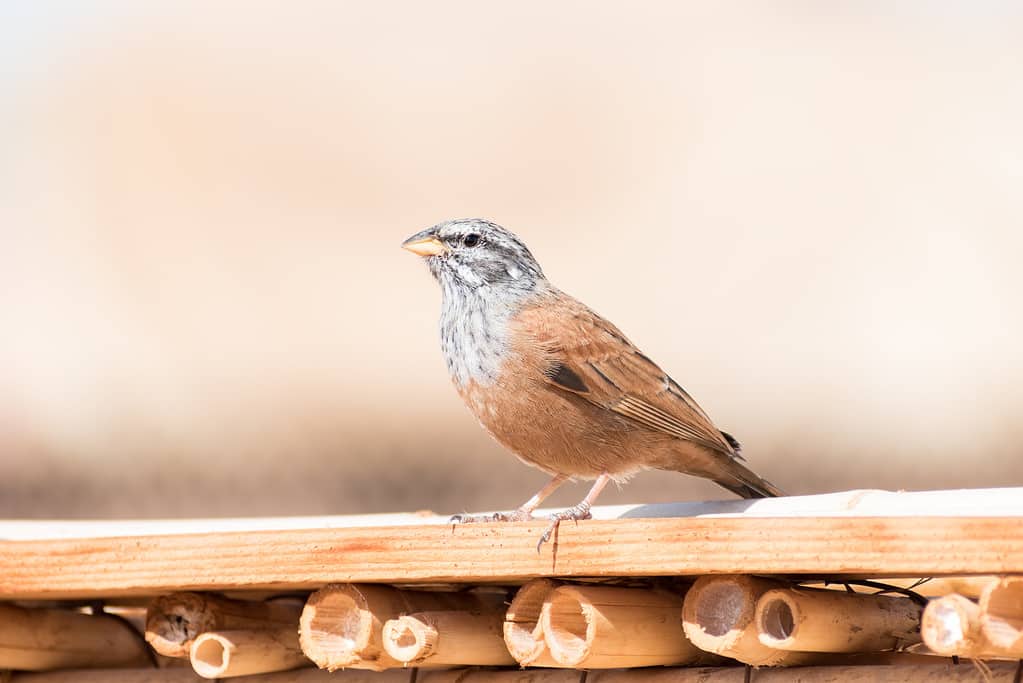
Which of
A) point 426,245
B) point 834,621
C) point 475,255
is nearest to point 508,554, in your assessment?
point 834,621

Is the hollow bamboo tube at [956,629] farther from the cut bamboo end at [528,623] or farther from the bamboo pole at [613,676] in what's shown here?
the cut bamboo end at [528,623]

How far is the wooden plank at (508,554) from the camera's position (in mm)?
2379

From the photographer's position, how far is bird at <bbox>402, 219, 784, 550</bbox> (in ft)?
13.1

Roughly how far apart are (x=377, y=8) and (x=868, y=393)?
5076 mm

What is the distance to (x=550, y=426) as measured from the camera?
156 inches

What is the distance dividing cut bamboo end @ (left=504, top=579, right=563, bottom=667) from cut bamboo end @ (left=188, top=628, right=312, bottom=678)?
27.7 inches

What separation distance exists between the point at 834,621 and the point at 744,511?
1.74ft

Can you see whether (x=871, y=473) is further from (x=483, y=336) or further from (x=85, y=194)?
(x=85, y=194)

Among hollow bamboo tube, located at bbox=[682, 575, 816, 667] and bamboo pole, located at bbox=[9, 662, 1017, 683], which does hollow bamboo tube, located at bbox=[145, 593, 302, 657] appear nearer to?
bamboo pole, located at bbox=[9, 662, 1017, 683]

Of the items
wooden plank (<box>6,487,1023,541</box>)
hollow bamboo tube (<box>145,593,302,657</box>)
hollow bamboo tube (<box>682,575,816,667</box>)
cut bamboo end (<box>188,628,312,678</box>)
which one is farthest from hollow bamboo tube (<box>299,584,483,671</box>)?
hollow bamboo tube (<box>682,575,816,667</box>)

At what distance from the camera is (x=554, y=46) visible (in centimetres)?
984

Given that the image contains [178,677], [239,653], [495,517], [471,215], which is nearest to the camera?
[239,653]

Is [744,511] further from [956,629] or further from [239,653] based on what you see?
[239,653]

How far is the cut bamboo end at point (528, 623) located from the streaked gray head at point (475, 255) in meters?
1.62
